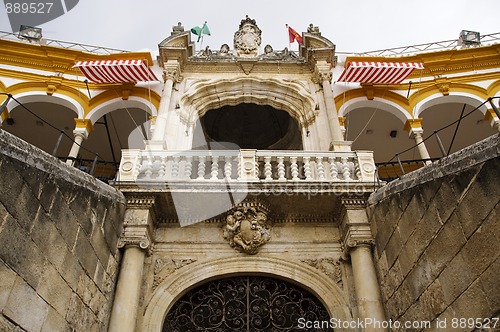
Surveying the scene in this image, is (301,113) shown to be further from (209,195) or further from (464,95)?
(464,95)

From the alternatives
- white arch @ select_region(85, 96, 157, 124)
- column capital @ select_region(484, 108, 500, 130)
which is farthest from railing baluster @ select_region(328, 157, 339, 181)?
column capital @ select_region(484, 108, 500, 130)

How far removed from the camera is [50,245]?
4359mm

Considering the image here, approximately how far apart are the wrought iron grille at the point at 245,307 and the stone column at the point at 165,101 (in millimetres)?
3228

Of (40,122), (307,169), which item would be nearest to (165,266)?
(307,169)

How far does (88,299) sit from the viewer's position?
16.7 feet

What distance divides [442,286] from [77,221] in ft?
14.8

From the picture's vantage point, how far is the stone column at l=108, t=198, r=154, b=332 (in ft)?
18.0

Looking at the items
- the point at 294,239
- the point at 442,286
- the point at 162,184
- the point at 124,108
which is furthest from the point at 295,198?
the point at 124,108

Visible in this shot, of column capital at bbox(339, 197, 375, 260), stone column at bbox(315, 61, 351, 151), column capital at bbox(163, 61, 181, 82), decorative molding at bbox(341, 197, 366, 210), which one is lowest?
column capital at bbox(339, 197, 375, 260)

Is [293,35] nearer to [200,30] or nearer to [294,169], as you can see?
[200,30]

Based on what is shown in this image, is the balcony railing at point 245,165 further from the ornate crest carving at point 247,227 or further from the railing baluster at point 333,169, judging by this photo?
the ornate crest carving at point 247,227

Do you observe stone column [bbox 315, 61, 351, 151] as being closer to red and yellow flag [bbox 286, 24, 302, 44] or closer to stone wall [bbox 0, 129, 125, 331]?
red and yellow flag [bbox 286, 24, 302, 44]

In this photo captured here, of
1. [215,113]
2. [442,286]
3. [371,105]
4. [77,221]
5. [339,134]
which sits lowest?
[442,286]

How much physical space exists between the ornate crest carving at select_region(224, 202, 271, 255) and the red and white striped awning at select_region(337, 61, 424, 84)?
546 cm
